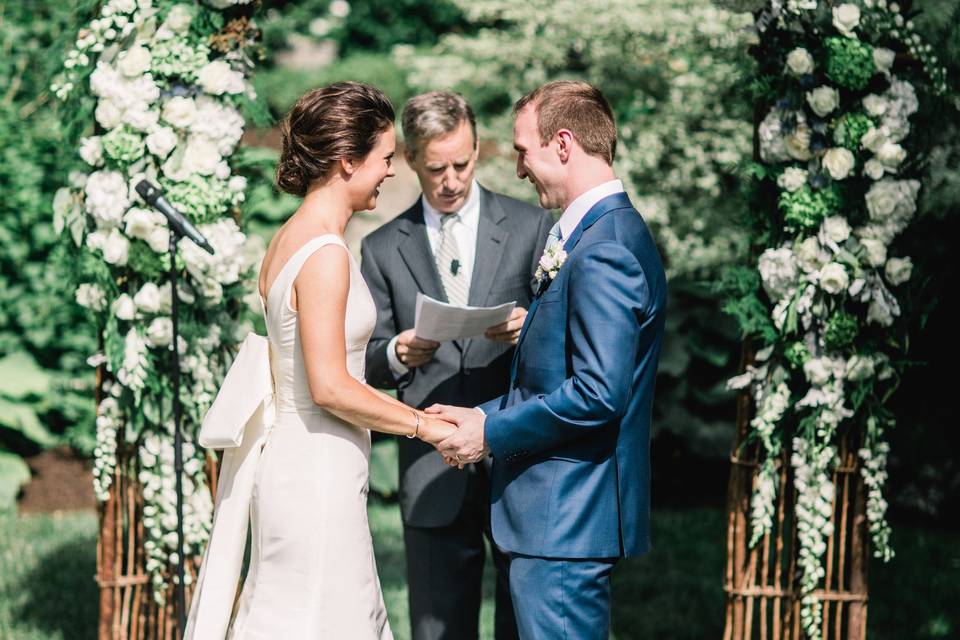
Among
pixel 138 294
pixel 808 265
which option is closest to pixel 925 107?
pixel 808 265

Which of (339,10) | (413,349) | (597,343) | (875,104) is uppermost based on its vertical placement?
(339,10)

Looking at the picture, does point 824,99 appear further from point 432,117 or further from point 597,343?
point 597,343

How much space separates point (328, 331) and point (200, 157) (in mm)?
1331

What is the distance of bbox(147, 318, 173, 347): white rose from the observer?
13.3 feet

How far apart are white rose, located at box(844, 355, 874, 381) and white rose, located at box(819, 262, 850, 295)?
0.88 feet

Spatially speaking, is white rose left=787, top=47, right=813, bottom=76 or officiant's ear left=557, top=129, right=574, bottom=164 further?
white rose left=787, top=47, right=813, bottom=76

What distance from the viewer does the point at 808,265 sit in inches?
152

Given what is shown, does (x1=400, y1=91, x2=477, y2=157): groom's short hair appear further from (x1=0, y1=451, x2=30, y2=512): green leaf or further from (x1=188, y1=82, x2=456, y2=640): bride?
(x1=0, y1=451, x2=30, y2=512): green leaf

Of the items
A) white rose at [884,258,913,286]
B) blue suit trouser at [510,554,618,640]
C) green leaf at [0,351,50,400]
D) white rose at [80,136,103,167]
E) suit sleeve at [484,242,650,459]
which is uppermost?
white rose at [80,136,103,167]

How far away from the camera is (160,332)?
4062 millimetres

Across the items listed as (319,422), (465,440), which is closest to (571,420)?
(465,440)

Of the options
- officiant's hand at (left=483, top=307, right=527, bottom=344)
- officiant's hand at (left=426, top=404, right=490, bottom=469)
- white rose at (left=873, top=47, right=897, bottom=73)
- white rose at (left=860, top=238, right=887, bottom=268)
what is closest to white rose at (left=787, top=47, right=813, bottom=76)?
white rose at (left=873, top=47, right=897, bottom=73)

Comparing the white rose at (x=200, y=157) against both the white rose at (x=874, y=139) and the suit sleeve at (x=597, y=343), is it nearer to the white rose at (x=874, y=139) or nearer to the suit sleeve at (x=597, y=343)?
the suit sleeve at (x=597, y=343)

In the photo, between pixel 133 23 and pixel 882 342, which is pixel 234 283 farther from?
pixel 882 342
